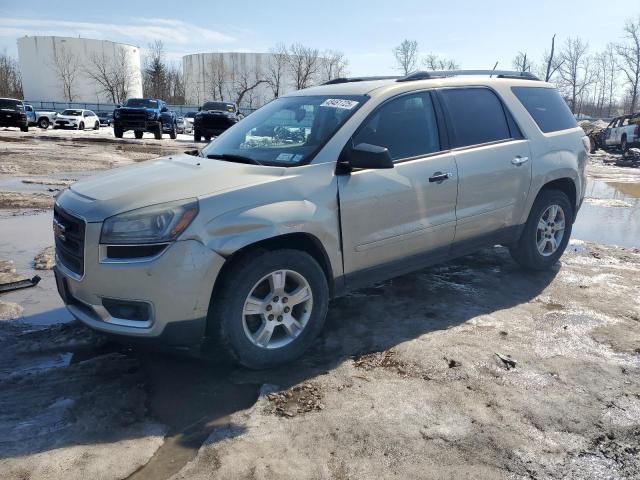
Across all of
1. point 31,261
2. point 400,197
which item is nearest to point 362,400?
point 400,197

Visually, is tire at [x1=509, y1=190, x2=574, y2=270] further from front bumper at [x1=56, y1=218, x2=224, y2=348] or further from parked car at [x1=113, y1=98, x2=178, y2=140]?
parked car at [x1=113, y1=98, x2=178, y2=140]

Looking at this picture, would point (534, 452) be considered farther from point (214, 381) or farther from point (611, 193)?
point (611, 193)

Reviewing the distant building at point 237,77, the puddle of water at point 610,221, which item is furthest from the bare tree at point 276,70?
the puddle of water at point 610,221

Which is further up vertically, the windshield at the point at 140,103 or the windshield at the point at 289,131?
the windshield at the point at 140,103

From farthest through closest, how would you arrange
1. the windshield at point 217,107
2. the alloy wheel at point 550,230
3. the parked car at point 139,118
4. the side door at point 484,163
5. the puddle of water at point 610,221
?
the windshield at point 217,107 < the parked car at point 139,118 < the puddle of water at point 610,221 < the alloy wheel at point 550,230 < the side door at point 484,163

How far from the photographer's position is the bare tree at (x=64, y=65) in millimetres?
89125

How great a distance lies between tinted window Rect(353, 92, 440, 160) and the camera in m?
3.99

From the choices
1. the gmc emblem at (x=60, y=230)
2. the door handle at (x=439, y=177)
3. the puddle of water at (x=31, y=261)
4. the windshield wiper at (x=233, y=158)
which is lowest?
the puddle of water at (x=31, y=261)

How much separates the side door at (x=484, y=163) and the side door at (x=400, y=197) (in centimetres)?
16

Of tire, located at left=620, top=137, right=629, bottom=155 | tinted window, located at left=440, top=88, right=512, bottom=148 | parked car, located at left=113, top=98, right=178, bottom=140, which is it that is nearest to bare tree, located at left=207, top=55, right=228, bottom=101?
parked car, located at left=113, top=98, right=178, bottom=140

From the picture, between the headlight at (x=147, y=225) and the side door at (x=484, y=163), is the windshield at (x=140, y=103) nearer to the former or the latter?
the side door at (x=484, y=163)

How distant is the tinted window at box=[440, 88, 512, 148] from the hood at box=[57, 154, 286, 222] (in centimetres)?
178

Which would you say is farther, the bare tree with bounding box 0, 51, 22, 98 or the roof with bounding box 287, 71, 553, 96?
the bare tree with bounding box 0, 51, 22, 98

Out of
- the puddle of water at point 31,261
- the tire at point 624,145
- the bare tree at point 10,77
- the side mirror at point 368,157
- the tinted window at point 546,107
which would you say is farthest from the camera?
the bare tree at point 10,77
